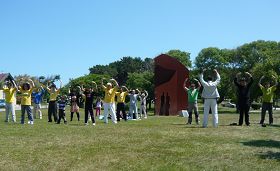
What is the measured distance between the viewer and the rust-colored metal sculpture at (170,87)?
3706cm

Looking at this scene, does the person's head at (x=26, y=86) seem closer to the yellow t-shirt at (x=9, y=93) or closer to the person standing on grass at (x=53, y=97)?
the yellow t-shirt at (x=9, y=93)

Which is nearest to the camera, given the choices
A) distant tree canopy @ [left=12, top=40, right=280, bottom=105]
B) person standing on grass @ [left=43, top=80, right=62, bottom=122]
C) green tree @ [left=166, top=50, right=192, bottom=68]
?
person standing on grass @ [left=43, top=80, right=62, bottom=122]

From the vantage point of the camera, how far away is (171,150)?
10.1 m

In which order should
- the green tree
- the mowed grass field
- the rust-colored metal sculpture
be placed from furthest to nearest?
the green tree
the rust-colored metal sculpture
the mowed grass field

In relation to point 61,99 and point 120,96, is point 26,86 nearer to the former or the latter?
point 61,99

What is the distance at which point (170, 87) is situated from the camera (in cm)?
3741

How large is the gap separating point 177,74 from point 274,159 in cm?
2855

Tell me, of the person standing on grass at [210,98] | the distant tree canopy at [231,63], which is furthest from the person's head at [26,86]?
the distant tree canopy at [231,63]

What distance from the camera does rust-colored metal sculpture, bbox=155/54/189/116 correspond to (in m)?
37.1

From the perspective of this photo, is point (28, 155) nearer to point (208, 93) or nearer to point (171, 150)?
point (171, 150)

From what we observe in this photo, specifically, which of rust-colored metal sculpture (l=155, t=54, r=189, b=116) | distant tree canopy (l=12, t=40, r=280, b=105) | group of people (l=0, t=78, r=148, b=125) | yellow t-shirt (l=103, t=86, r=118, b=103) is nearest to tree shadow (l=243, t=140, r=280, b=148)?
group of people (l=0, t=78, r=148, b=125)

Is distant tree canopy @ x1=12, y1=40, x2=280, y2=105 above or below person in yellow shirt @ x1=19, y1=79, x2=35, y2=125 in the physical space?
above

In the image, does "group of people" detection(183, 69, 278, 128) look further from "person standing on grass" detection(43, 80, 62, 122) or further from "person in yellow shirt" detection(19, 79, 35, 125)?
"person in yellow shirt" detection(19, 79, 35, 125)

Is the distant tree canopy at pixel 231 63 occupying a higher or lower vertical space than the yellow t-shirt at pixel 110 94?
higher
